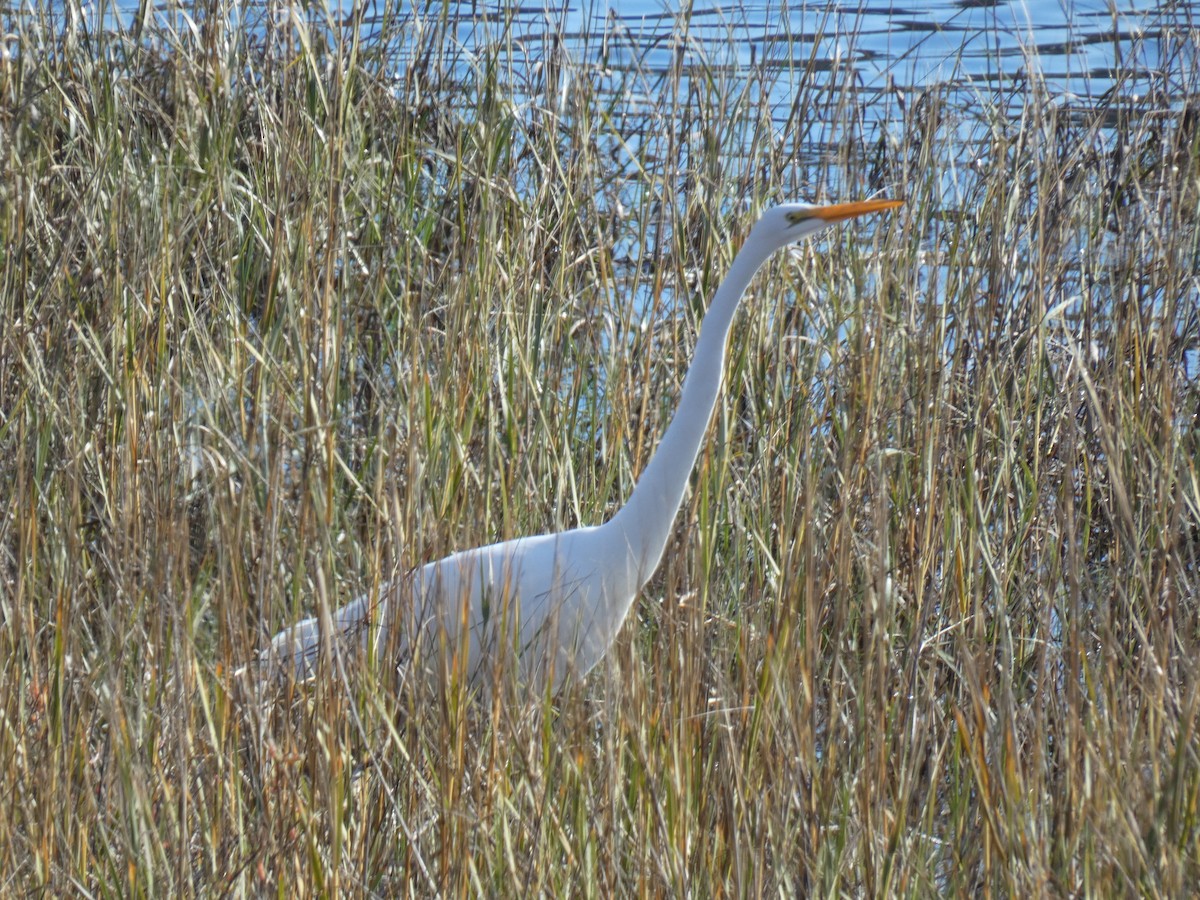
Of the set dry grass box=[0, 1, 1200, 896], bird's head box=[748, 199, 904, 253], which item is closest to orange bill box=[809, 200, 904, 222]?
bird's head box=[748, 199, 904, 253]

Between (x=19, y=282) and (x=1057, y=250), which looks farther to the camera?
(x=1057, y=250)

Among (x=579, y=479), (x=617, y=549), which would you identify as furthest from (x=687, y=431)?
(x=579, y=479)

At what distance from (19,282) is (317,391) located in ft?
1.98

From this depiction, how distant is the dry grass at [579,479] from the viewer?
4.36 ft

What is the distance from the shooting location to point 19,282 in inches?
92.5

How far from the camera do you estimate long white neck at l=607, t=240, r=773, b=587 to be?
6.29ft

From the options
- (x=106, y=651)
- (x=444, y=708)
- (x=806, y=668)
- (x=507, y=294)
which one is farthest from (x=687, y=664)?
(x=507, y=294)

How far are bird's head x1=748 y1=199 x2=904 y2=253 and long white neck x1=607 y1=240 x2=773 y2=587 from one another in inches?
0.6

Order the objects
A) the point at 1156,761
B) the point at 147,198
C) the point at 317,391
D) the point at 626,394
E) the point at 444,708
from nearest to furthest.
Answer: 1. the point at 1156,761
2. the point at 444,708
3. the point at 317,391
4. the point at 626,394
5. the point at 147,198

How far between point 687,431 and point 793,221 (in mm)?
298

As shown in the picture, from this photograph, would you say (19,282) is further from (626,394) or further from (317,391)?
(626,394)

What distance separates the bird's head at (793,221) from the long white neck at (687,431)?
0.01 m

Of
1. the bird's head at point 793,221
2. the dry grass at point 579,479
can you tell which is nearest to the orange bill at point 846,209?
the bird's head at point 793,221

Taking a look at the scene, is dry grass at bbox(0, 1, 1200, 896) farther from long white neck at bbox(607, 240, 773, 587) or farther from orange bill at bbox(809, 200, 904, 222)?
orange bill at bbox(809, 200, 904, 222)
